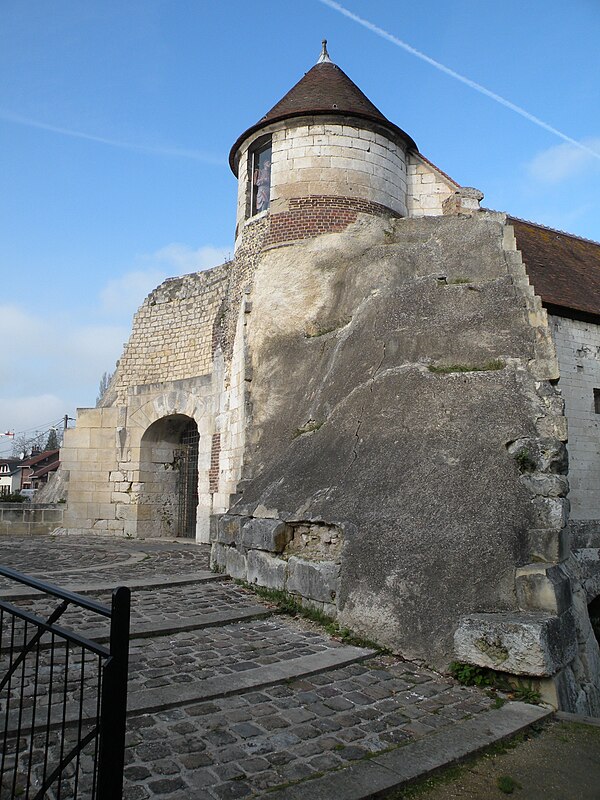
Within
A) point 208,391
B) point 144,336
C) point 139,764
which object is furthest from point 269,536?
point 144,336

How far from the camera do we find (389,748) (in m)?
3.14

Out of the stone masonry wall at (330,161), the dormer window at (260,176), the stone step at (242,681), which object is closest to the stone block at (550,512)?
the stone step at (242,681)

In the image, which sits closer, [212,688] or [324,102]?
[212,688]

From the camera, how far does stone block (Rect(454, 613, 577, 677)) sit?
3873 millimetres

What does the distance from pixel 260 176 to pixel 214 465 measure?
5750 mm

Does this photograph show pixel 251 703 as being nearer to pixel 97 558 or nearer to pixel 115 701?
pixel 115 701

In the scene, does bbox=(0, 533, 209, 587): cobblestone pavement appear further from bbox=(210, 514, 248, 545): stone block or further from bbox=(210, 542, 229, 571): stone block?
bbox=(210, 514, 248, 545): stone block

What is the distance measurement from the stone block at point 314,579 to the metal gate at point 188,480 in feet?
27.6

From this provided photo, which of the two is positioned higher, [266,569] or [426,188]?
[426,188]

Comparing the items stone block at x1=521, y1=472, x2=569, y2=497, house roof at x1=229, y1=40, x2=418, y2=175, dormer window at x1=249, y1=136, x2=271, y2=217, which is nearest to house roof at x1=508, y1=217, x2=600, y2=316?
house roof at x1=229, y1=40, x2=418, y2=175

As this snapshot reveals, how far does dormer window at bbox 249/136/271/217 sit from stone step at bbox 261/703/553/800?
9.16m

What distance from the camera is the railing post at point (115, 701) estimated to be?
→ 79.9 inches

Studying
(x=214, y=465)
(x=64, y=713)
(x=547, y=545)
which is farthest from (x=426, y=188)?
(x=64, y=713)

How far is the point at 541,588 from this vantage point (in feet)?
13.8
